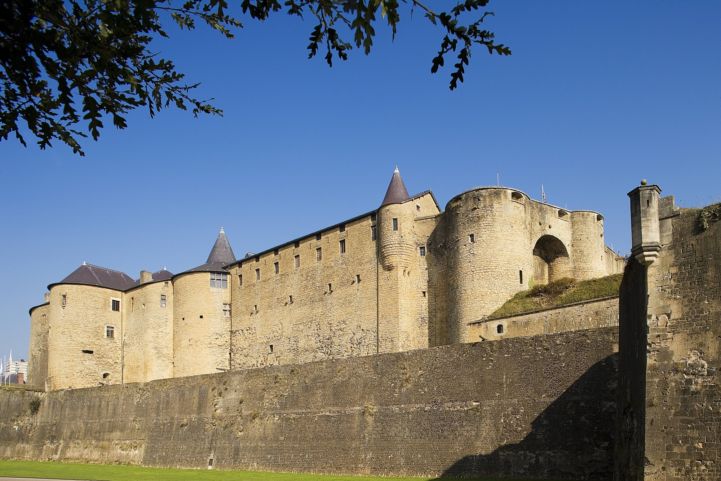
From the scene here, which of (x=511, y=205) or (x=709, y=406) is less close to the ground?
(x=511, y=205)

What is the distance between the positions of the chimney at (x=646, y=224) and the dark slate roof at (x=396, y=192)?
29656 millimetres

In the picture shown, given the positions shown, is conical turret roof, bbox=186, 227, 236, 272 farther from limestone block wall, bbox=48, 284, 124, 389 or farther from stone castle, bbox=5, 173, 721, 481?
limestone block wall, bbox=48, 284, 124, 389

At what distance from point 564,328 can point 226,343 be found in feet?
88.9

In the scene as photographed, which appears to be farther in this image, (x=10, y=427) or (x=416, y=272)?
(x=10, y=427)

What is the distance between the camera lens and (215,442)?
32281 mm

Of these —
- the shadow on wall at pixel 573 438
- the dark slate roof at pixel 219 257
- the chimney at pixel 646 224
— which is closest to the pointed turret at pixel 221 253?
the dark slate roof at pixel 219 257

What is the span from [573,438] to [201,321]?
36.8 m

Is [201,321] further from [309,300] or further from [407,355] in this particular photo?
[407,355]

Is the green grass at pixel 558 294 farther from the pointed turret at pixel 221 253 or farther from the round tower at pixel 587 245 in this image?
the pointed turret at pixel 221 253

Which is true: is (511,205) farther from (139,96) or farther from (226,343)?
(139,96)

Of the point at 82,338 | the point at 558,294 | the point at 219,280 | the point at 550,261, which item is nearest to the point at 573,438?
the point at 558,294

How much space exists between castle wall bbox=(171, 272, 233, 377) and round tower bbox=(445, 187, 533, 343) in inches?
774

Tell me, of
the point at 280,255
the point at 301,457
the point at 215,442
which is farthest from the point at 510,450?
the point at 280,255

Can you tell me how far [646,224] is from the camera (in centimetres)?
1418
